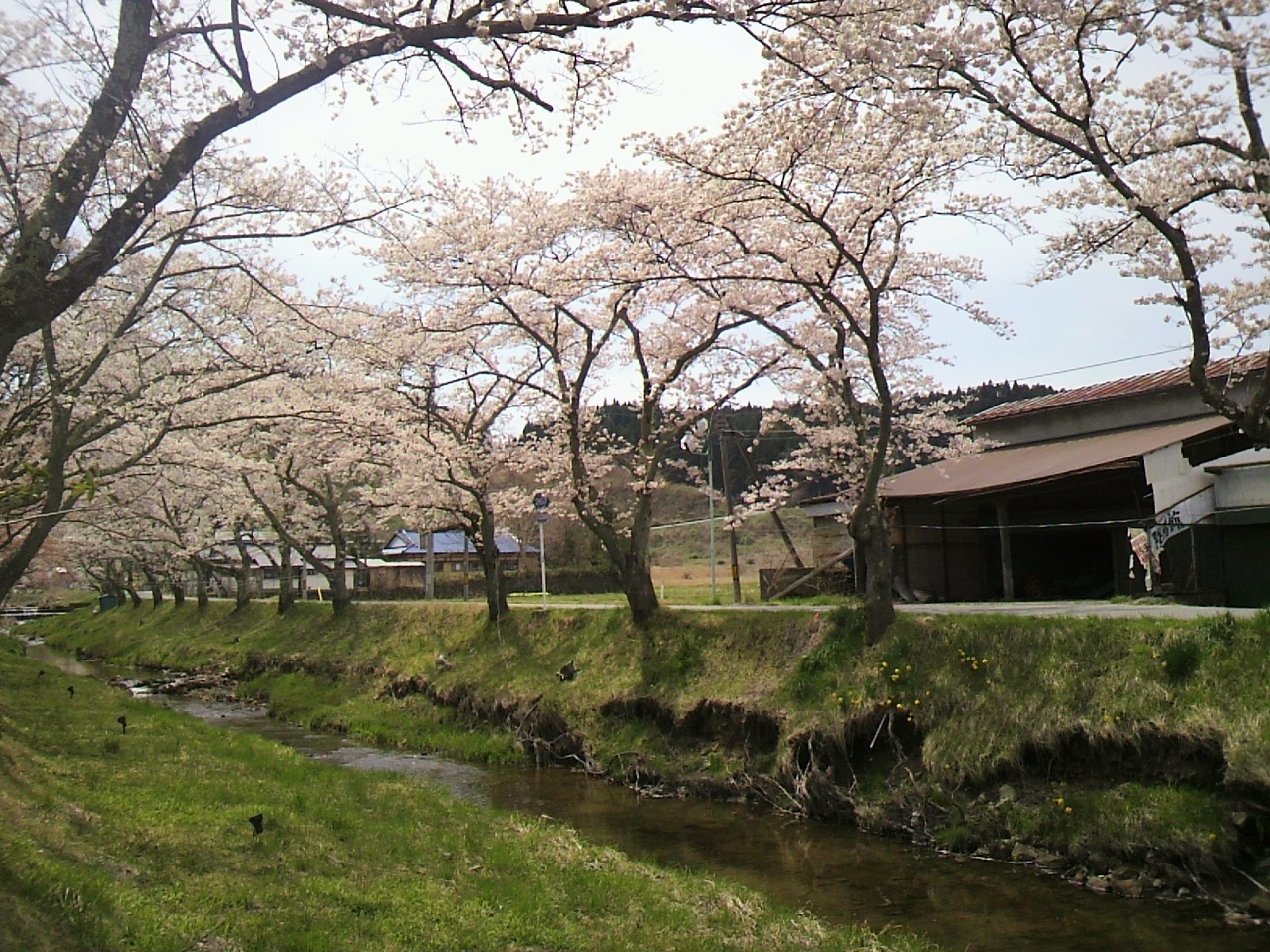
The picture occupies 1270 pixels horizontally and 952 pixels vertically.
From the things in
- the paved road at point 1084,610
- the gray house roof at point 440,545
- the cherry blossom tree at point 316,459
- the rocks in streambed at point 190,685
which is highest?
the cherry blossom tree at point 316,459

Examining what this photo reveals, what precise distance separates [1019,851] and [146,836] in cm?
849

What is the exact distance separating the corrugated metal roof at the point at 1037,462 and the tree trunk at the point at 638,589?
5549 mm

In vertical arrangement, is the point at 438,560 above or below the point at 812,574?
above

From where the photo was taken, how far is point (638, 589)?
1906cm

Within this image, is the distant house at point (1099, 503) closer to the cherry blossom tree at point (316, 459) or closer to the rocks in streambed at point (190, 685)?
the cherry blossom tree at point (316, 459)

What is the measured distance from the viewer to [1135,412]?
22.8 m

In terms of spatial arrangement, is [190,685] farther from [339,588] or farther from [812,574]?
[812,574]

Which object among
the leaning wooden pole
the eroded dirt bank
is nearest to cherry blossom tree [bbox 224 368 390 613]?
the eroded dirt bank

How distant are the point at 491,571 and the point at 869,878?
1460cm

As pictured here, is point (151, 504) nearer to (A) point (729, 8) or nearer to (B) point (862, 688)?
(B) point (862, 688)

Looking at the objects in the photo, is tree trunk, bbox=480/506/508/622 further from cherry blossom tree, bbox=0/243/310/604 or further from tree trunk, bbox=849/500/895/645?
tree trunk, bbox=849/500/895/645

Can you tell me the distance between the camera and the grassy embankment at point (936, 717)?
32.0 feet

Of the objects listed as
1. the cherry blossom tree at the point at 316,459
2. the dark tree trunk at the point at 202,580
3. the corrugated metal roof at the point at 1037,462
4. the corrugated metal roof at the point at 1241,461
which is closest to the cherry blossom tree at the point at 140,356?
the cherry blossom tree at the point at 316,459

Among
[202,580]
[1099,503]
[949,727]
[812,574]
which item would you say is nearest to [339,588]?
[202,580]
